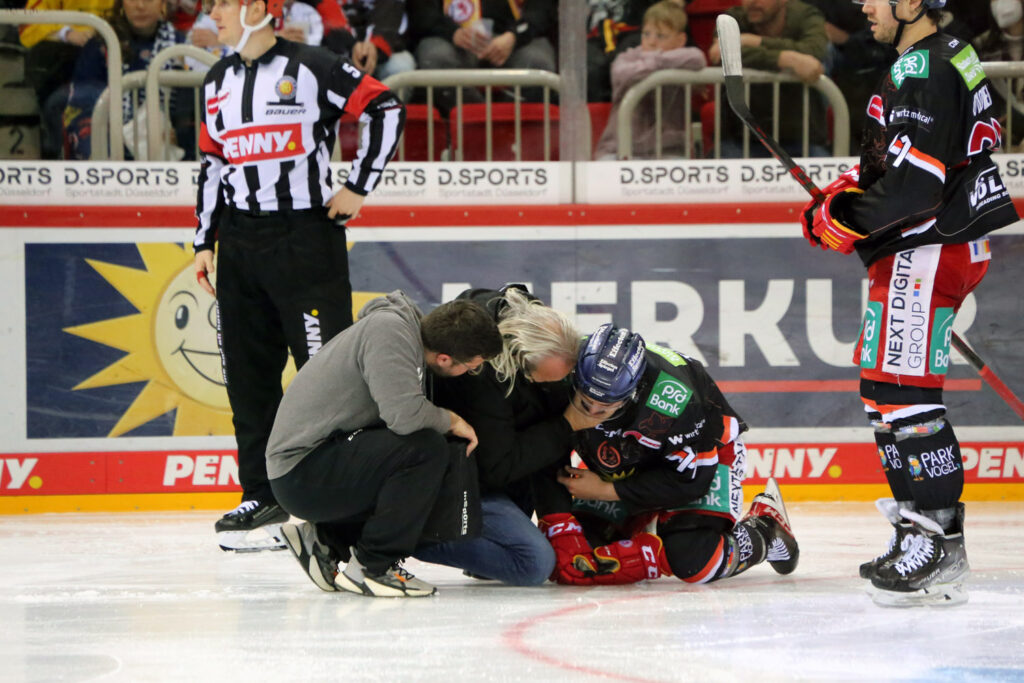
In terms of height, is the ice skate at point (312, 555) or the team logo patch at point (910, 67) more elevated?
the team logo patch at point (910, 67)

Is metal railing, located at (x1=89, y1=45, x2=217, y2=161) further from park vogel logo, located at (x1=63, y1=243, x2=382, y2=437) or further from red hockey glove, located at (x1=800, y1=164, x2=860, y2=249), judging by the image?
red hockey glove, located at (x1=800, y1=164, x2=860, y2=249)

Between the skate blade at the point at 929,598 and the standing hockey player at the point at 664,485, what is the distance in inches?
19.9

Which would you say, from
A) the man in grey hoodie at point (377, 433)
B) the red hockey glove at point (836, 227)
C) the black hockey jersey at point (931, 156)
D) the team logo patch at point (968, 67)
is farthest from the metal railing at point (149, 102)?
the team logo patch at point (968, 67)

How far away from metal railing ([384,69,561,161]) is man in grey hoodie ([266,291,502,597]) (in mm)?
2329

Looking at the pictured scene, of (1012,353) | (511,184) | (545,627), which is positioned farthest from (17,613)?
(1012,353)

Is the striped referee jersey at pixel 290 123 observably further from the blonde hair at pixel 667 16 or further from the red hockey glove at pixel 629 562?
the blonde hair at pixel 667 16

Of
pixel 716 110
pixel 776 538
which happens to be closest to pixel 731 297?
pixel 716 110

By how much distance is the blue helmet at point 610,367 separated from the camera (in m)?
3.25

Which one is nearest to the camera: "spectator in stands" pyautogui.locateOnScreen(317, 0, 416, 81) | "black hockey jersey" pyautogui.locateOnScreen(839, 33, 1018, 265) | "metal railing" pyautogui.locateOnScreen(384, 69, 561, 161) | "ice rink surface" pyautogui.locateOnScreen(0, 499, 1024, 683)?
"ice rink surface" pyautogui.locateOnScreen(0, 499, 1024, 683)

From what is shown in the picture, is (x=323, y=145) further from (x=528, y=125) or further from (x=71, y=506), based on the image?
(x=71, y=506)

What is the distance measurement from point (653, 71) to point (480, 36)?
0.75m

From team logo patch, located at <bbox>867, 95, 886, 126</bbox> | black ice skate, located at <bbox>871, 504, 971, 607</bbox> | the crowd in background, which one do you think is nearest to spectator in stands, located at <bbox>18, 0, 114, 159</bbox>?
the crowd in background

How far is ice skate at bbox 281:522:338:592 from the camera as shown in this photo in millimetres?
3439

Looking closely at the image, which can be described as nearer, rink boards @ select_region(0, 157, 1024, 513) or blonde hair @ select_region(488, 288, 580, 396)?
blonde hair @ select_region(488, 288, 580, 396)
